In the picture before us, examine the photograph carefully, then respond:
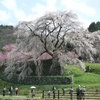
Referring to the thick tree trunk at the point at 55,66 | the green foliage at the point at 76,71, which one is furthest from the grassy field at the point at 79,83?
the thick tree trunk at the point at 55,66

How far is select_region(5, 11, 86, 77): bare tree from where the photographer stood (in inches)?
1758

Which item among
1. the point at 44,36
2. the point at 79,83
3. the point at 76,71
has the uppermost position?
the point at 44,36

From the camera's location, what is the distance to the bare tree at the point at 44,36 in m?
44.7

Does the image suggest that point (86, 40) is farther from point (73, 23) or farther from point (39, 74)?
point (39, 74)

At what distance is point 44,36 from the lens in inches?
1780

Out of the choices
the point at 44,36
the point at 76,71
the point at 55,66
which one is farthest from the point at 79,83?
the point at 44,36

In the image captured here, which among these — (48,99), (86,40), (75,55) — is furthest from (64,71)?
(48,99)

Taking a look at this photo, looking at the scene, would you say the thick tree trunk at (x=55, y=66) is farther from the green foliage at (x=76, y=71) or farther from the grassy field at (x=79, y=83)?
the grassy field at (x=79, y=83)

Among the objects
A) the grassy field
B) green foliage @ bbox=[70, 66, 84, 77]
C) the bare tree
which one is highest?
the bare tree

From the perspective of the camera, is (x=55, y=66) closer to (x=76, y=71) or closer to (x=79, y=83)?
(x=76, y=71)

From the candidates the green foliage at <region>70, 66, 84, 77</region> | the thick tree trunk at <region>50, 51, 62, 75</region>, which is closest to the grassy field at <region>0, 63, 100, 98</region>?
the green foliage at <region>70, 66, 84, 77</region>

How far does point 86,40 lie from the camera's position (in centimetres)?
4619

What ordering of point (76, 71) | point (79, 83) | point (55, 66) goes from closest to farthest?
point (79, 83) < point (55, 66) < point (76, 71)

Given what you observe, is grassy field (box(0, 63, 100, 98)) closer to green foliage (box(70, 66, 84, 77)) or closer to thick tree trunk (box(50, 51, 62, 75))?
green foliage (box(70, 66, 84, 77))
